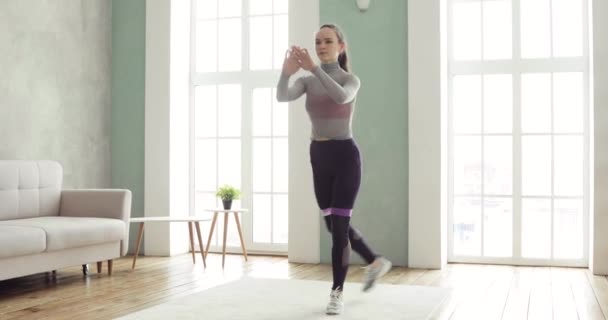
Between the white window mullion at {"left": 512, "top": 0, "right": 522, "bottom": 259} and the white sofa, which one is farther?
the white window mullion at {"left": 512, "top": 0, "right": 522, "bottom": 259}

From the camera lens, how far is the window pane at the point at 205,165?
634cm

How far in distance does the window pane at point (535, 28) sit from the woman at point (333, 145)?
256cm

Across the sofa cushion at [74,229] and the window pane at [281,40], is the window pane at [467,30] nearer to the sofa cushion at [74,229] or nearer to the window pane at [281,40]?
the window pane at [281,40]

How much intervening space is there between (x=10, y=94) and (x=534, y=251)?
421 centimetres

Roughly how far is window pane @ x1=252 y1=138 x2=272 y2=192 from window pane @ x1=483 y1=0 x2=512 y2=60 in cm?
204

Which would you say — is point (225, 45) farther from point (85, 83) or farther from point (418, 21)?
point (418, 21)

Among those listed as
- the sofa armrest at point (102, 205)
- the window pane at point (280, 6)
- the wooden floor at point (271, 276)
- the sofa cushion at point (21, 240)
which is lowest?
the wooden floor at point (271, 276)

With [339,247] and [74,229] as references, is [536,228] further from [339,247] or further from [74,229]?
[74,229]

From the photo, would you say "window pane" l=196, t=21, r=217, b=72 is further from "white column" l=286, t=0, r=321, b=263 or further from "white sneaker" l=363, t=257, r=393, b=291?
"white sneaker" l=363, t=257, r=393, b=291

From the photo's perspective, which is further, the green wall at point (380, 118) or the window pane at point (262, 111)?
the window pane at point (262, 111)

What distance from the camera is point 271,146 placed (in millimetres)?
6141

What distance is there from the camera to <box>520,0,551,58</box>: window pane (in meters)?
5.46

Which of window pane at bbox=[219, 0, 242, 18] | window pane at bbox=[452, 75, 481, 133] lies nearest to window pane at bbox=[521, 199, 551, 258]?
window pane at bbox=[452, 75, 481, 133]

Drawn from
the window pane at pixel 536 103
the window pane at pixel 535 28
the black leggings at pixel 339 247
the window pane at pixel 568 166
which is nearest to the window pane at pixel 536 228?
the window pane at pixel 568 166
